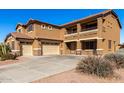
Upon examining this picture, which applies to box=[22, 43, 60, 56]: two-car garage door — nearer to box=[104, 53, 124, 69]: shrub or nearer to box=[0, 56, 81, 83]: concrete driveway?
box=[0, 56, 81, 83]: concrete driveway

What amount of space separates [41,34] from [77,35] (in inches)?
260

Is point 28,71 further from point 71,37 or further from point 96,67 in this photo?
point 71,37

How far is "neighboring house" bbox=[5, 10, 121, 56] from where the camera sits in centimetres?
1798

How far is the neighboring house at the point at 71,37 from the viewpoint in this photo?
59.0 feet

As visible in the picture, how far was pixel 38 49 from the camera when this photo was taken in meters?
19.7

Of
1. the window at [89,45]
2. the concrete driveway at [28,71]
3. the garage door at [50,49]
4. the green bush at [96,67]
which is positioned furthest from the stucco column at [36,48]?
the green bush at [96,67]

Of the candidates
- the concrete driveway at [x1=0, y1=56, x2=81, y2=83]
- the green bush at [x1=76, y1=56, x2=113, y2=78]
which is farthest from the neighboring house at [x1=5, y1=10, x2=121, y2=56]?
the green bush at [x1=76, y1=56, x2=113, y2=78]

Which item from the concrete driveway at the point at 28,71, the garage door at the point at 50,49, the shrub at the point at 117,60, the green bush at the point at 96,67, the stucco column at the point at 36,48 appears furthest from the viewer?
the garage door at the point at 50,49

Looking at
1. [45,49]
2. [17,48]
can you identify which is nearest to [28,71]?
[17,48]

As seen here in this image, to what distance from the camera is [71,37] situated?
22344mm

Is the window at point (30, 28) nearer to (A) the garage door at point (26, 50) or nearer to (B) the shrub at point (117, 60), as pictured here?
(A) the garage door at point (26, 50)
